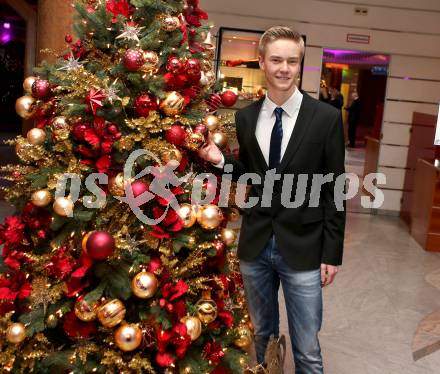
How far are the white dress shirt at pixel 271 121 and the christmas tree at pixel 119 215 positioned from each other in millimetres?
256

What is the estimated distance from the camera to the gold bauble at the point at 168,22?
2029mm

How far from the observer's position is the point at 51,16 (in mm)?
2945

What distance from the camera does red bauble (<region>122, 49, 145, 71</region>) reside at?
75.5 inches

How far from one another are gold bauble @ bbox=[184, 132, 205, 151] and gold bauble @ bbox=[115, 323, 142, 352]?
2.23 ft

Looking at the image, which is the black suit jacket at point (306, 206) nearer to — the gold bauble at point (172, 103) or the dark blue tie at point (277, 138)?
the dark blue tie at point (277, 138)

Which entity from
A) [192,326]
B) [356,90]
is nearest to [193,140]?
[192,326]

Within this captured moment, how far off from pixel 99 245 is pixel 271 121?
2.89ft

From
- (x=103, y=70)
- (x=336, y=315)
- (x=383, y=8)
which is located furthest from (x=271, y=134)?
(x=383, y=8)

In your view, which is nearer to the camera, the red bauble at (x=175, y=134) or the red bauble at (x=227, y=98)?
the red bauble at (x=175, y=134)

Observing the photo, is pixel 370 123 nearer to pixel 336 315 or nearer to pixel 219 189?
pixel 336 315

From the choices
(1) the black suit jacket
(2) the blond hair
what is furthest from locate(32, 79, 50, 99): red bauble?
(2) the blond hair

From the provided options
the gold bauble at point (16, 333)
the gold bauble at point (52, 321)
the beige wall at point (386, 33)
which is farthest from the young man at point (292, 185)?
the beige wall at point (386, 33)

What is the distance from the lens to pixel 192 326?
6.64 ft

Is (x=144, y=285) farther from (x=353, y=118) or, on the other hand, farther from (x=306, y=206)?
(x=353, y=118)
